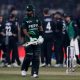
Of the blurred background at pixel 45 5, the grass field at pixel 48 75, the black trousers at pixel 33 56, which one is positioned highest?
the blurred background at pixel 45 5

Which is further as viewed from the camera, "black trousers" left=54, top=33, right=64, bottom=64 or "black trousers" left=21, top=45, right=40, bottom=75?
"black trousers" left=54, top=33, right=64, bottom=64

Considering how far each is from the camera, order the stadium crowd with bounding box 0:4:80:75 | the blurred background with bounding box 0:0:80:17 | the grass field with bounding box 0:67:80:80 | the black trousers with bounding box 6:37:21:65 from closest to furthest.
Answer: the grass field with bounding box 0:67:80:80 → the stadium crowd with bounding box 0:4:80:75 → the black trousers with bounding box 6:37:21:65 → the blurred background with bounding box 0:0:80:17

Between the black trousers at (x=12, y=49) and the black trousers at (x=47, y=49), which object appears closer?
the black trousers at (x=47, y=49)

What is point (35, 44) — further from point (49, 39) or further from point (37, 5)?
point (37, 5)

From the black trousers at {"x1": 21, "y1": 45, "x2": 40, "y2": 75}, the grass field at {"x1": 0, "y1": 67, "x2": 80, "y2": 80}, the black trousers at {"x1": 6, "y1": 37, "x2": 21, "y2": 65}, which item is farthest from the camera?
the black trousers at {"x1": 6, "y1": 37, "x2": 21, "y2": 65}

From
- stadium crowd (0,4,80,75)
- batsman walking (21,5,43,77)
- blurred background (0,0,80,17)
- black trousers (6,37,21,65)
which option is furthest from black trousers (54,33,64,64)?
blurred background (0,0,80,17)

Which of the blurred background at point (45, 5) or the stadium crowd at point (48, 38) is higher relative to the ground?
the blurred background at point (45, 5)

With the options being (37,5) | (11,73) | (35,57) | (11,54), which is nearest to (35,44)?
(35,57)

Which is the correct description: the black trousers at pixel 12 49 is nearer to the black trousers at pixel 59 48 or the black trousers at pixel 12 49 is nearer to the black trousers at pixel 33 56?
the black trousers at pixel 59 48

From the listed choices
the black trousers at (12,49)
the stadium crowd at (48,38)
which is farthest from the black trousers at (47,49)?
the black trousers at (12,49)

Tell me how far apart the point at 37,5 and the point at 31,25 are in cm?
1563

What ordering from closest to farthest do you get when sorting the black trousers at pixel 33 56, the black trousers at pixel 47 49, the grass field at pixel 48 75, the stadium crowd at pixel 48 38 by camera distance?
the black trousers at pixel 33 56 < the grass field at pixel 48 75 < the stadium crowd at pixel 48 38 < the black trousers at pixel 47 49

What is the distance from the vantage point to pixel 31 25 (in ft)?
58.2

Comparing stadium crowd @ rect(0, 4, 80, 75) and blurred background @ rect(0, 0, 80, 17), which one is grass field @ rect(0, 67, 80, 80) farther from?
blurred background @ rect(0, 0, 80, 17)
